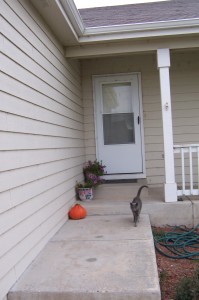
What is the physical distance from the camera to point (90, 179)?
5.72 m

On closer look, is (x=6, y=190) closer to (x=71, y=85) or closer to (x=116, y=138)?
(x=71, y=85)

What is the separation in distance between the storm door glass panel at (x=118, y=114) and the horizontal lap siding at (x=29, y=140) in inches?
60.1

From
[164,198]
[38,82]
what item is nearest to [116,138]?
[164,198]

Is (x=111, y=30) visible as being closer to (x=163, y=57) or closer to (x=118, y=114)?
(x=163, y=57)

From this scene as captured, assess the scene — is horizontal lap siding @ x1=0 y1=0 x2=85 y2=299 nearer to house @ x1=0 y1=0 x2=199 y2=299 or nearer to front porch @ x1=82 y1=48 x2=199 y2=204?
house @ x1=0 y1=0 x2=199 y2=299

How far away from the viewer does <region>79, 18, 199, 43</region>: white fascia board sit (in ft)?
15.4

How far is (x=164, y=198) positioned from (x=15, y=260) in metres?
2.96

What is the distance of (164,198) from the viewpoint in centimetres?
521

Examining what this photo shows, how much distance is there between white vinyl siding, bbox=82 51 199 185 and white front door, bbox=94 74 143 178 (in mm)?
149

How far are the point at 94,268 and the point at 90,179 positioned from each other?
9.28ft

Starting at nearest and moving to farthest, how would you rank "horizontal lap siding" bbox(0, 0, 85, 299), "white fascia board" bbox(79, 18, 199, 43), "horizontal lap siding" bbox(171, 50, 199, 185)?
"horizontal lap siding" bbox(0, 0, 85, 299) → "white fascia board" bbox(79, 18, 199, 43) → "horizontal lap siding" bbox(171, 50, 199, 185)

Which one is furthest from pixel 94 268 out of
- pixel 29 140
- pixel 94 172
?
pixel 94 172

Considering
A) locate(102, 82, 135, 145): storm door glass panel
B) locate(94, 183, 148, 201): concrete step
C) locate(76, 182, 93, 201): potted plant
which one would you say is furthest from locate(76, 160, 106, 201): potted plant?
locate(102, 82, 135, 145): storm door glass panel

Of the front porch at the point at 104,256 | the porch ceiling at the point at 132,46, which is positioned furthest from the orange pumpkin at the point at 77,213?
the porch ceiling at the point at 132,46
